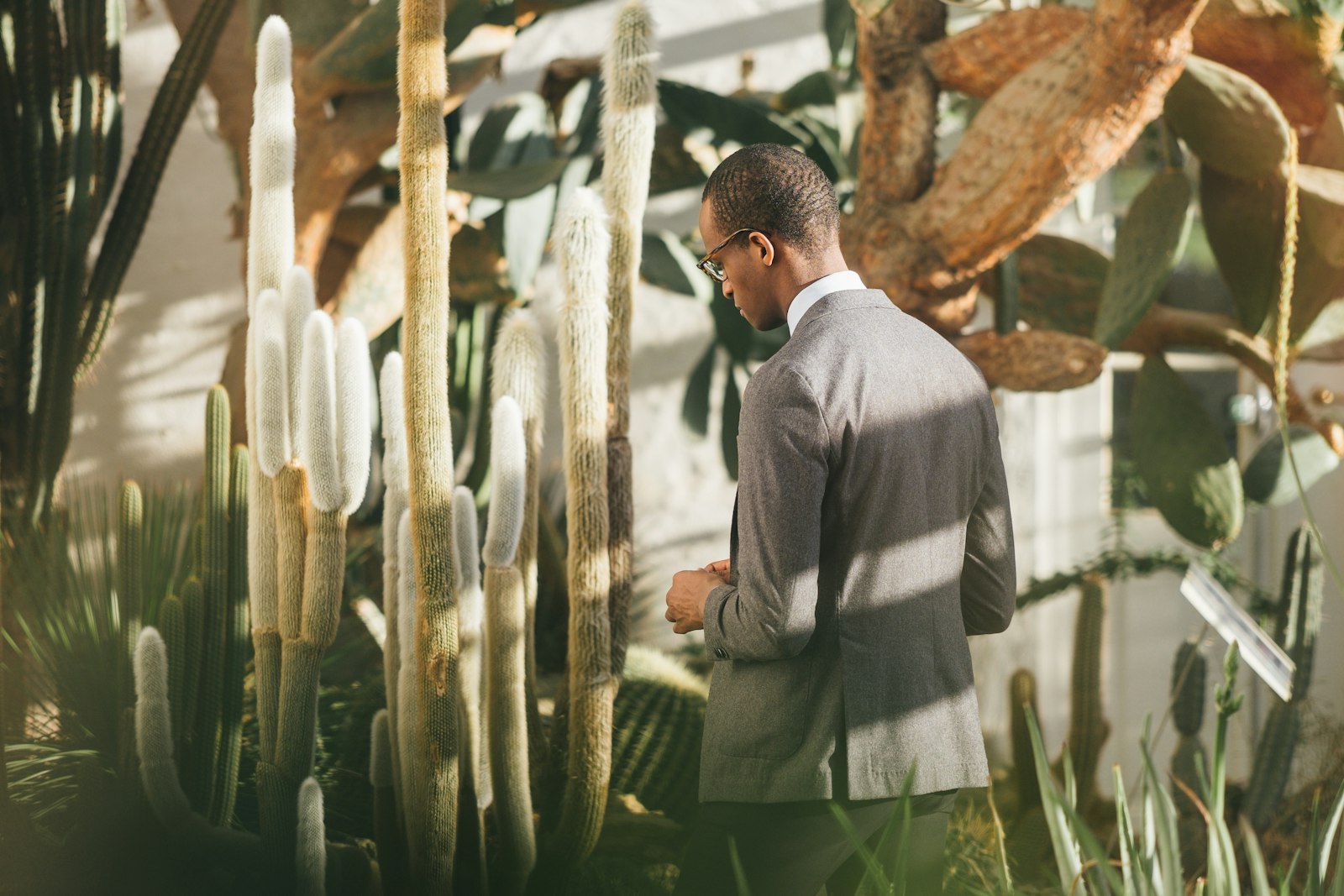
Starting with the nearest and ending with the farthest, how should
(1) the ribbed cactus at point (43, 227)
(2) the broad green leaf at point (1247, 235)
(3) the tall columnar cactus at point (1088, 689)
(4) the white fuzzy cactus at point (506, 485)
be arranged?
(4) the white fuzzy cactus at point (506, 485) → (1) the ribbed cactus at point (43, 227) → (2) the broad green leaf at point (1247, 235) → (3) the tall columnar cactus at point (1088, 689)

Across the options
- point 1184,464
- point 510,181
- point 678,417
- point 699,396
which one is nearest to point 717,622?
point 510,181

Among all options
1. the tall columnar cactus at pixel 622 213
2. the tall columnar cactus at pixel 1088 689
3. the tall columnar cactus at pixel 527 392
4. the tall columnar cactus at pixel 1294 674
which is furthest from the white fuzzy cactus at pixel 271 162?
the tall columnar cactus at pixel 1294 674

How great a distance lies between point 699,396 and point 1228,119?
1.39m

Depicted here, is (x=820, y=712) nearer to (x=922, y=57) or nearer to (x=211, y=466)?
(x=211, y=466)

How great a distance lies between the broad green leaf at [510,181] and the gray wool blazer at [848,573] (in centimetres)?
107

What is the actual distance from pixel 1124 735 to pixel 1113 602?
0.43 m

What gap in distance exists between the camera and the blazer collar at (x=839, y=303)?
1005 millimetres

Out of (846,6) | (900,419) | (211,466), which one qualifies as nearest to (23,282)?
(211,466)

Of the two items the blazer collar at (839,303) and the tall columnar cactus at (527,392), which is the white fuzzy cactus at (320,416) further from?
the blazer collar at (839,303)

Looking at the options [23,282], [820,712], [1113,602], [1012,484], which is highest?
[23,282]

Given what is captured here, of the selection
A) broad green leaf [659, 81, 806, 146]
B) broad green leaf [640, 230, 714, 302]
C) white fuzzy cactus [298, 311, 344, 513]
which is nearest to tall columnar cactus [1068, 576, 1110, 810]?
broad green leaf [640, 230, 714, 302]

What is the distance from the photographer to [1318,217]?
2064mm

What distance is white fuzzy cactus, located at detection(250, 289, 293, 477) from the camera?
138 centimetres

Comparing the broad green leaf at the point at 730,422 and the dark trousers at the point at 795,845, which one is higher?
the dark trousers at the point at 795,845
